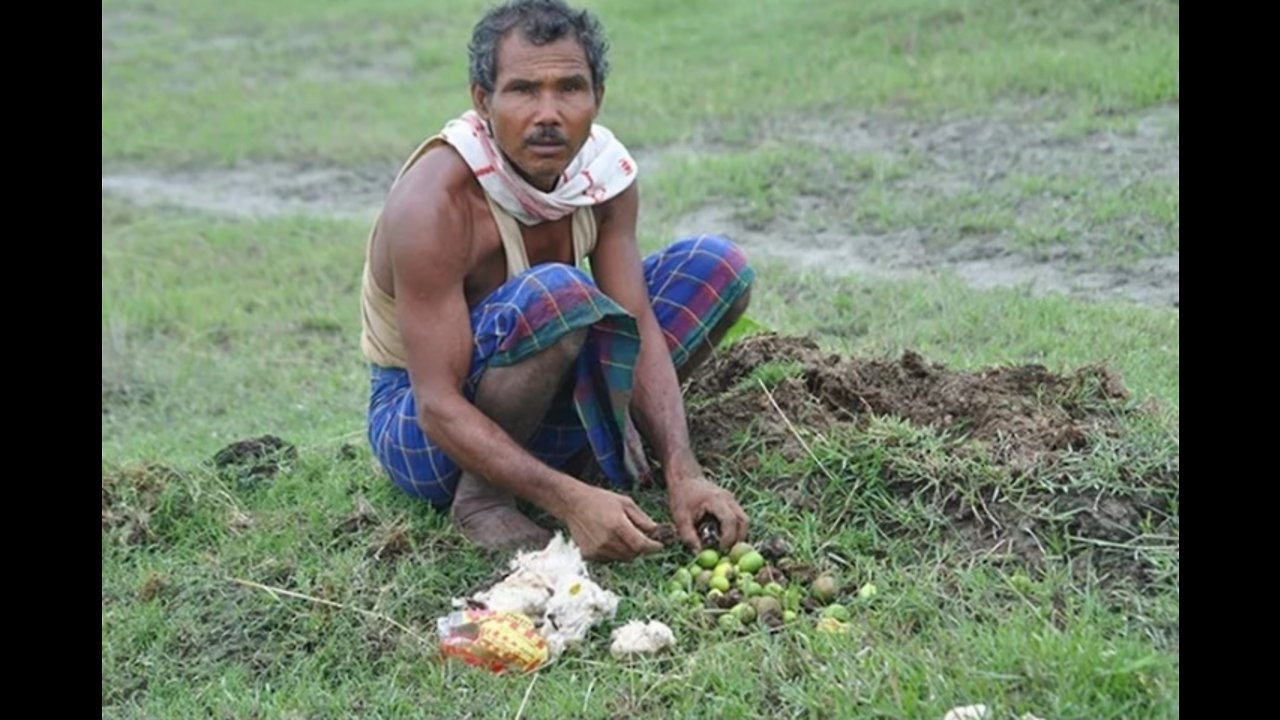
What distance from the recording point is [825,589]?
398 centimetres

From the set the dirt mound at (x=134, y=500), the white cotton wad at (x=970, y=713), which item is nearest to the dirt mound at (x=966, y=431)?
the white cotton wad at (x=970, y=713)

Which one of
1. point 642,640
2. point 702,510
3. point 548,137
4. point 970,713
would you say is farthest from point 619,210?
point 970,713

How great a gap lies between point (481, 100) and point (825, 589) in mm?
1542

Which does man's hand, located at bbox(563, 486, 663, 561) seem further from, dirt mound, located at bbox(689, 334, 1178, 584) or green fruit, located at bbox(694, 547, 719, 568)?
dirt mound, located at bbox(689, 334, 1178, 584)

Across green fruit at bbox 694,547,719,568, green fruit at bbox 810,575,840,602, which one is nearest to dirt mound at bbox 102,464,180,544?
green fruit at bbox 694,547,719,568

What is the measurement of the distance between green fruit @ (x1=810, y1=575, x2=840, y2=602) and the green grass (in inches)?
Result: 4.9

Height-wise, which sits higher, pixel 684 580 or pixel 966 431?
pixel 966 431

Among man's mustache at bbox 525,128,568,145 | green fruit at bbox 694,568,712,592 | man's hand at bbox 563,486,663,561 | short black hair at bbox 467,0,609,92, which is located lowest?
green fruit at bbox 694,568,712,592

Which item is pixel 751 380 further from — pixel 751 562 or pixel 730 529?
pixel 751 562

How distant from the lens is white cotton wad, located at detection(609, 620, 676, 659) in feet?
12.7

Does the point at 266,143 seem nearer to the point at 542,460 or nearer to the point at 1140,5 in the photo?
the point at 1140,5

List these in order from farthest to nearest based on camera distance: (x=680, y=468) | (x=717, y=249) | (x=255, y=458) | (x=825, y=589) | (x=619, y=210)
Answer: (x=255, y=458), (x=717, y=249), (x=619, y=210), (x=680, y=468), (x=825, y=589)

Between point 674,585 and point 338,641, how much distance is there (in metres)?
0.85

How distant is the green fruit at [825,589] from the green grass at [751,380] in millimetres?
125
